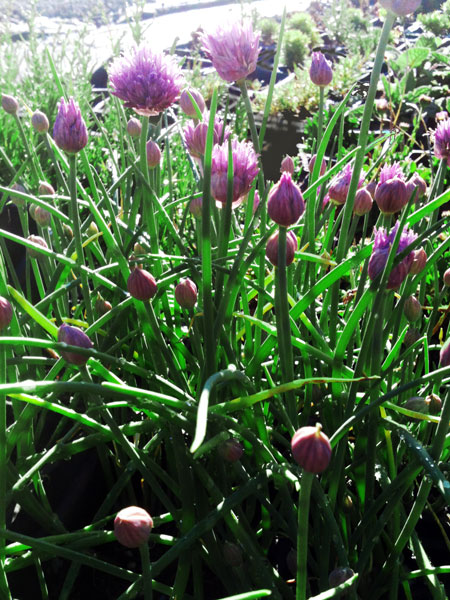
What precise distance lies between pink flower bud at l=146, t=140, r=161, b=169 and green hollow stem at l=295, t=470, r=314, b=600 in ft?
1.57

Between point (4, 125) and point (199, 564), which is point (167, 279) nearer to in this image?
point (199, 564)

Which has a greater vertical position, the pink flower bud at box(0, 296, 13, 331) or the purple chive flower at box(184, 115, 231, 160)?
the purple chive flower at box(184, 115, 231, 160)

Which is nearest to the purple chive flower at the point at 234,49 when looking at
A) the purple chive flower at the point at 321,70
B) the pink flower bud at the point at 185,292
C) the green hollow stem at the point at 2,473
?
the purple chive flower at the point at 321,70

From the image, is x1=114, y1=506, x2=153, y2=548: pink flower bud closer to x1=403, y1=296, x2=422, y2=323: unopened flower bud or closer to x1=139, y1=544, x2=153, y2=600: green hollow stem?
x1=139, y1=544, x2=153, y2=600: green hollow stem

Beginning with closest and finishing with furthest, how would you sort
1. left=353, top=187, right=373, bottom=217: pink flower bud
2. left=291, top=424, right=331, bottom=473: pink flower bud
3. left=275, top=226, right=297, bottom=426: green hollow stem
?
left=291, top=424, right=331, bottom=473: pink flower bud < left=275, top=226, right=297, bottom=426: green hollow stem < left=353, top=187, right=373, bottom=217: pink flower bud

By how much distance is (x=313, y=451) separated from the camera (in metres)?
0.38

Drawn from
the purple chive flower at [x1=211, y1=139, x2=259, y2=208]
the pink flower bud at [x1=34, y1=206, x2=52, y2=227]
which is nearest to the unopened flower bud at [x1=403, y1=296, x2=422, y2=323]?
the purple chive flower at [x1=211, y1=139, x2=259, y2=208]

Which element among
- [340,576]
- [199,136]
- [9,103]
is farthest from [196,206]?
[340,576]

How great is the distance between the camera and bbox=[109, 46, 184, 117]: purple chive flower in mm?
618

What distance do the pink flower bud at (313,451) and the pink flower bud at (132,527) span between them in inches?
5.3

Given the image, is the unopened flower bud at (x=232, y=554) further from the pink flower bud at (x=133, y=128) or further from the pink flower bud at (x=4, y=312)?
the pink flower bud at (x=133, y=128)

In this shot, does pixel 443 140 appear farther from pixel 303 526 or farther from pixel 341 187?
pixel 303 526

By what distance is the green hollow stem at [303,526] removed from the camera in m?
0.39

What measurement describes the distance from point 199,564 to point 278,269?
321 millimetres
